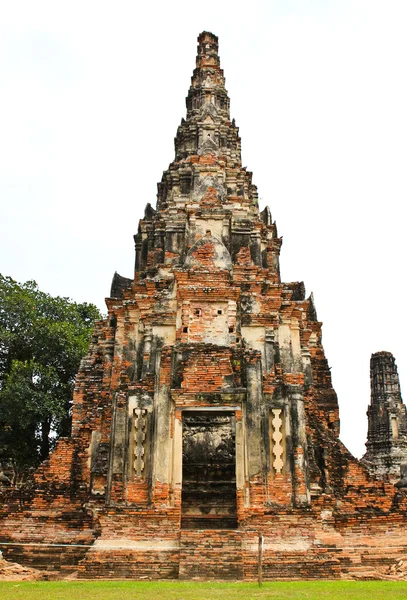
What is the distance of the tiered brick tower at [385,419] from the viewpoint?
27156mm

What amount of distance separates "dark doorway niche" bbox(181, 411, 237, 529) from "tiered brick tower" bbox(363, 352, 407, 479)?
10.5 meters

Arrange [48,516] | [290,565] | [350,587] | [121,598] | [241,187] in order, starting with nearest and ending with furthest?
[121,598] → [350,587] → [290,565] → [48,516] → [241,187]

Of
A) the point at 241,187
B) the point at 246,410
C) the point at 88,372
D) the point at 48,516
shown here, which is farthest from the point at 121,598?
the point at 241,187

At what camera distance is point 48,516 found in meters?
15.1

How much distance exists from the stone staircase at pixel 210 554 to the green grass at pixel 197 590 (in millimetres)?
511

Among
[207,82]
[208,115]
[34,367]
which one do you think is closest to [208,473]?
[34,367]

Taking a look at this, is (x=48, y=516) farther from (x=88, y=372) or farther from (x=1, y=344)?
(x=1, y=344)

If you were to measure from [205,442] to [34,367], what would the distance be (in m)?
9.66

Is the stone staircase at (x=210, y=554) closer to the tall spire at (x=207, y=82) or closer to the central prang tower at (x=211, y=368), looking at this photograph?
the central prang tower at (x=211, y=368)

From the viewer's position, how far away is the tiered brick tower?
2716 centimetres

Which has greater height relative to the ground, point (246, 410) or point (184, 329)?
point (184, 329)

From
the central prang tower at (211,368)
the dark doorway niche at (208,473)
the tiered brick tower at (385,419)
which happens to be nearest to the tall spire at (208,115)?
the central prang tower at (211,368)

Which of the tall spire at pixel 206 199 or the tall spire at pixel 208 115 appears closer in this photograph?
the tall spire at pixel 206 199

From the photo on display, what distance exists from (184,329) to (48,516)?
566 cm
